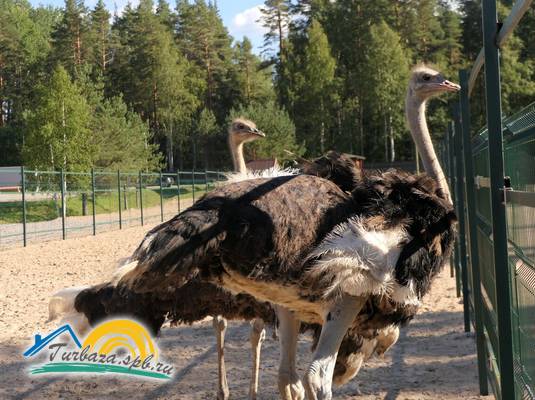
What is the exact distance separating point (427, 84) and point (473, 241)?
926 mm

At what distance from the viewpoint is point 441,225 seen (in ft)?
9.32

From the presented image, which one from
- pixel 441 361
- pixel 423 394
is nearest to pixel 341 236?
pixel 423 394

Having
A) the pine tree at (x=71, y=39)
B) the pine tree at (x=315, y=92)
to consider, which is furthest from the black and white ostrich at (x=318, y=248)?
the pine tree at (x=71, y=39)

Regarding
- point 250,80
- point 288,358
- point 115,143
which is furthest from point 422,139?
point 250,80

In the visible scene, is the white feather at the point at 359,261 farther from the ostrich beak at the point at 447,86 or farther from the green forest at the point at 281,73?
the green forest at the point at 281,73

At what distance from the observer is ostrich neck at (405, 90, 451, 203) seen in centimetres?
339

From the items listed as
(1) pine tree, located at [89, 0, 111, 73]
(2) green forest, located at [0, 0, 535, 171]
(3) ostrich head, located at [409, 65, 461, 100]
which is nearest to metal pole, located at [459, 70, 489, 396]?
(3) ostrich head, located at [409, 65, 461, 100]

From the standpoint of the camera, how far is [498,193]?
206 centimetres

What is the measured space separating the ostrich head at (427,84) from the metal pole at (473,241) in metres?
0.41

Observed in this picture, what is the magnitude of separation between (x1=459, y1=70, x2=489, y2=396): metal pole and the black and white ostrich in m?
0.87

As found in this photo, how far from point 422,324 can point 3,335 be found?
293 cm

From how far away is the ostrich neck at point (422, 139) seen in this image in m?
3.39

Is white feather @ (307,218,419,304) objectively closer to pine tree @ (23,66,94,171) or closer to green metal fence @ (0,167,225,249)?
green metal fence @ (0,167,225,249)

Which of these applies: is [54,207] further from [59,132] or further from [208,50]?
[208,50]
